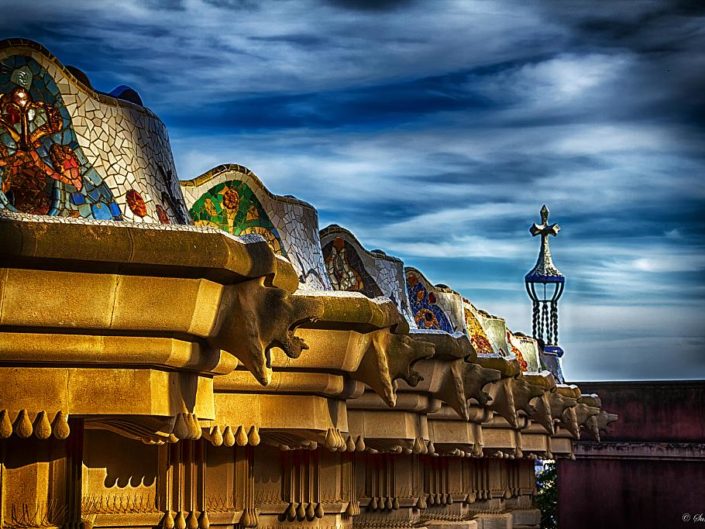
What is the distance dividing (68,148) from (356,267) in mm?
10493

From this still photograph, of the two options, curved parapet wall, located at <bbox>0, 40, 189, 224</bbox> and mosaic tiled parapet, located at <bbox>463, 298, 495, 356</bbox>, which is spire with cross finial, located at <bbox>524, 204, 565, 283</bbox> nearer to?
mosaic tiled parapet, located at <bbox>463, 298, 495, 356</bbox>

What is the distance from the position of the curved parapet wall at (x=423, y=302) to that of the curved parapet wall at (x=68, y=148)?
1497cm

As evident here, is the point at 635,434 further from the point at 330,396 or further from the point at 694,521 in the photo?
the point at 330,396

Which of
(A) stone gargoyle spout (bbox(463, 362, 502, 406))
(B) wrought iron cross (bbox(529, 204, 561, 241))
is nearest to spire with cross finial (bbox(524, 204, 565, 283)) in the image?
(B) wrought iron cross (bbox(529, 204, 561, 241))

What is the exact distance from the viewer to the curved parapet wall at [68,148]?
13.1 meters

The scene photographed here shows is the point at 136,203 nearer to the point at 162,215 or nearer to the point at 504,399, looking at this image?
the point at 162,215

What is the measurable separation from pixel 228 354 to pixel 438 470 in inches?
702

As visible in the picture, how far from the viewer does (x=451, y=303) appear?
3130 centimetres

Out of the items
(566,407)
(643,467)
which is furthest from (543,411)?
(643,467)

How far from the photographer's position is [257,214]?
60.0 ft

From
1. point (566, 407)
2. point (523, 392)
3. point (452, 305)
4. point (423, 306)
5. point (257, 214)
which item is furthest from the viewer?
point (566, 407)

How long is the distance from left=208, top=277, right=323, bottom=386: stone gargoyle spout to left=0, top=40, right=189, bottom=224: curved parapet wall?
1.58m

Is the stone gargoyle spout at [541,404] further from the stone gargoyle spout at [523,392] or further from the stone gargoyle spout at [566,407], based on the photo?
the stone gargoyle spout at [523,392]

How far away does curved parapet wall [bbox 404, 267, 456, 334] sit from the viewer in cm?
2934
